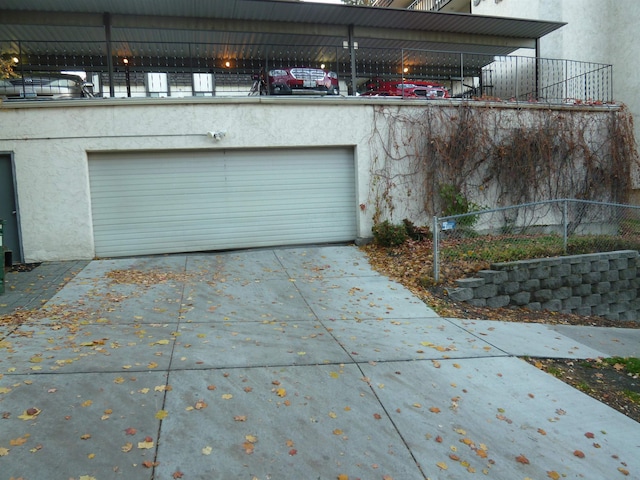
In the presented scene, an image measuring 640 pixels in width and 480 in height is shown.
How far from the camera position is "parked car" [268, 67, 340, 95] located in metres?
11.2

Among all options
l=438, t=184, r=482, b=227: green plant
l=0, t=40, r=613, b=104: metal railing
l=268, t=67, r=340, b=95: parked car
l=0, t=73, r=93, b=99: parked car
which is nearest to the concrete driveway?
l=438, t=184, r=482, b=227: green plant

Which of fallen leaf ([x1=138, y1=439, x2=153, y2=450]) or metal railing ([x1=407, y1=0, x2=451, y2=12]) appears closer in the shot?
fallen leaf ([x1=138, y1=439, x2=153, y2=450])

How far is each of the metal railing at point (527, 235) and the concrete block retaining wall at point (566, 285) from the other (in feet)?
1.16

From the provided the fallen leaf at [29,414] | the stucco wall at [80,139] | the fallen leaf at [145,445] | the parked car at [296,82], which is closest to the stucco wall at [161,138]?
the stucco wall at [80,139]

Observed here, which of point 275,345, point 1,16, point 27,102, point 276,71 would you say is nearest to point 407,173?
point 276,71

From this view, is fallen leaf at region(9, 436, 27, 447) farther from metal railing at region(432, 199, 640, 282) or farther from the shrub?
the shrub

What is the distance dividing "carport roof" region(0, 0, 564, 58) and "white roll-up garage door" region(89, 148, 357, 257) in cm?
326

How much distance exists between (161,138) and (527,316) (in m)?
7.69

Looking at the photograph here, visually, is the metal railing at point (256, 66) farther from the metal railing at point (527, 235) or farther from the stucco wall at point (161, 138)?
the metal railing at point (527, 235)

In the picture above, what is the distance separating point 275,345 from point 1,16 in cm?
1124

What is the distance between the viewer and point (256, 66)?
15641 mm

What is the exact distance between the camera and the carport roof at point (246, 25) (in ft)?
37.5

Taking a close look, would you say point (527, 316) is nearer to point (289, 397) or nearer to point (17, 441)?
point (289, 397)

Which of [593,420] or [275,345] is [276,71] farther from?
[593,420]
